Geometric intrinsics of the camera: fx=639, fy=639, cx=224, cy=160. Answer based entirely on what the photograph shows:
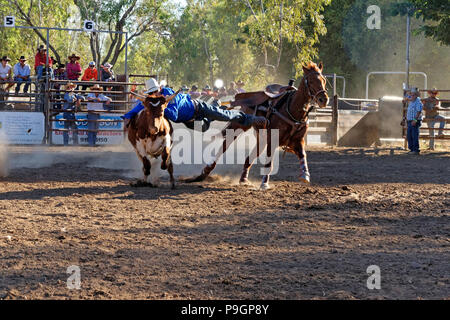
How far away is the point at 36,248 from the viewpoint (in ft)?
20.5

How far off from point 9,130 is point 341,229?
13.6 metres

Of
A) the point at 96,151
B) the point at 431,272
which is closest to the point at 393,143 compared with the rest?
the point at 96,151

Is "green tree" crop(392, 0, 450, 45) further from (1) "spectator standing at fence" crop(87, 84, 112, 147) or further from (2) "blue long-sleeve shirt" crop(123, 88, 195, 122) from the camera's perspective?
(2) "blue long-sleeve shirt" crop(123, 88, 195, 122)

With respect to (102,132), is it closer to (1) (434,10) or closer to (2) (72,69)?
(2) (72,69)

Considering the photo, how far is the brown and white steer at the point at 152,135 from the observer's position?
941cm

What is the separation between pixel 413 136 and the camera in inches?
725

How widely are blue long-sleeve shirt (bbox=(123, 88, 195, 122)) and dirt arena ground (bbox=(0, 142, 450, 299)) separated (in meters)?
1.18

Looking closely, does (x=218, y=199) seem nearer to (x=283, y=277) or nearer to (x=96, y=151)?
(x=283, y=277)

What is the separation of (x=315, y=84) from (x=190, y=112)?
2.01m

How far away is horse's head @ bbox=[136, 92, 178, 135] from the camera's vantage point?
938 cm

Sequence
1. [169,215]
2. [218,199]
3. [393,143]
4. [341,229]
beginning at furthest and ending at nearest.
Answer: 1. [393,143]
2. [218,199]
3. [169,215]
4. [341,229]

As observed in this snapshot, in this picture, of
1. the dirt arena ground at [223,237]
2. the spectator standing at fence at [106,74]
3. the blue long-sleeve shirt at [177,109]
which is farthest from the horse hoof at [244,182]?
the spectator standing at fence at [106,74]

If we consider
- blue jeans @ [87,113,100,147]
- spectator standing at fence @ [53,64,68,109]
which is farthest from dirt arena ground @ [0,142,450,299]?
spectator standing at fence @ [53,64,68,109]

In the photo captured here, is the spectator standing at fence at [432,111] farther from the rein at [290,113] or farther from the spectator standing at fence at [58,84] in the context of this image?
the spectator standing at fence at [58,84]
